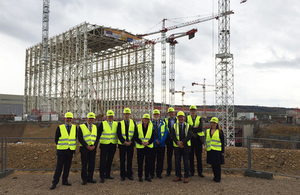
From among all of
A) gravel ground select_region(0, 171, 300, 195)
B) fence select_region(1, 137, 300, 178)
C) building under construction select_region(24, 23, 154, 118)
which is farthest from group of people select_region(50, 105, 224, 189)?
building under construction select_region(24, 23, 154, 118)

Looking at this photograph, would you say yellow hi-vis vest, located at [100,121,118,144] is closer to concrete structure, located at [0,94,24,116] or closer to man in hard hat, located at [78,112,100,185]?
man in hard hat, located at [78,112,100,185]

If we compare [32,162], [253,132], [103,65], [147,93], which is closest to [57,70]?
[103,65]

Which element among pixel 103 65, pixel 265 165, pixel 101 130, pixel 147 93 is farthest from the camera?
pixel 103 65

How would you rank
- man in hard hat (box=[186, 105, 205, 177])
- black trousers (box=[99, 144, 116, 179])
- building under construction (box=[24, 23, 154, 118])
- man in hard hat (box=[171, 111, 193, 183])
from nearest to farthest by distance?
man in hard hat (box=[171, 111, 193, 183]), black trousers (box=[99, 144, 116, 179]), man in hard hat (box=[186, 105, 205, 177]), building under construction (box=[24, 23, 154, 118])

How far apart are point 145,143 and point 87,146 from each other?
1.42m

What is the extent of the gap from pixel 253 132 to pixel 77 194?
4306cm

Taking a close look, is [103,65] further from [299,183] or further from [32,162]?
[299,183]

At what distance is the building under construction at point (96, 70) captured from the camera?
36625 millimetres

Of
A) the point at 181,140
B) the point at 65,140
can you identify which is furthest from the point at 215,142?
the point at 65,140

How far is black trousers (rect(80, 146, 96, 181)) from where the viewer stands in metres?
6.11

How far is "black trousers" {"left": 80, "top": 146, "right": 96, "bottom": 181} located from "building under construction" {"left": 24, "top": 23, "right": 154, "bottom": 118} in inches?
1142

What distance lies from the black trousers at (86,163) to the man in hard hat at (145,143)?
45.9 inches

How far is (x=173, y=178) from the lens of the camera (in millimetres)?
6641

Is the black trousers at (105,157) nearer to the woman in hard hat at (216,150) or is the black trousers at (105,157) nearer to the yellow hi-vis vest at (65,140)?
the yellow hi-vis vest at (65,140)
